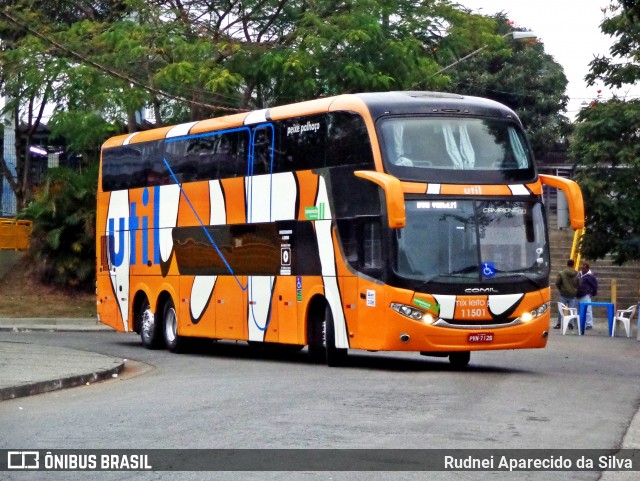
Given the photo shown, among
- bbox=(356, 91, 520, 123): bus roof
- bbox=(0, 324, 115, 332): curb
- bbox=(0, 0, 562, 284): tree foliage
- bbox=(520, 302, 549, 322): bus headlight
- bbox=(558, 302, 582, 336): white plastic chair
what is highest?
bbox=(0, 0, 562, 284): tree foliage

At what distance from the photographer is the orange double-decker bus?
17.2m

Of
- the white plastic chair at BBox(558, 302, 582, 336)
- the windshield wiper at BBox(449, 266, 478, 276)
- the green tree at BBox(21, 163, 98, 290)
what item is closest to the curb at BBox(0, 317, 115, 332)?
the green tree at BBox(21, 163, 98, 290)

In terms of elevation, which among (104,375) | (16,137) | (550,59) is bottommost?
(104,375)

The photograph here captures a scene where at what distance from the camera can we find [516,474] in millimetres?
8797

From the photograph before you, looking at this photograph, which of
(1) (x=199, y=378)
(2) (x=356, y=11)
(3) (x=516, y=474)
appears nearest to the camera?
(3) (x=516, y=474)

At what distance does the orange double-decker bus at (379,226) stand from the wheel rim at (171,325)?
1.74 metres

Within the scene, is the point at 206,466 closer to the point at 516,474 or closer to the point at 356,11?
the point at 516,474

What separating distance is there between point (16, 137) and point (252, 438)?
31097mm

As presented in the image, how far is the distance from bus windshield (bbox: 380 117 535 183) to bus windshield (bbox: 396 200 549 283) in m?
0.42

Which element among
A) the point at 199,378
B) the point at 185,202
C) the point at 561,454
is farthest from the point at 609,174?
the point at 561,454

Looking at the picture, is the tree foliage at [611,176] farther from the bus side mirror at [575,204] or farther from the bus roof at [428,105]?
the bus roof at [428,105]

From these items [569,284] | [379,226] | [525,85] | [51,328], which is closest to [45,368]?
[379,226]

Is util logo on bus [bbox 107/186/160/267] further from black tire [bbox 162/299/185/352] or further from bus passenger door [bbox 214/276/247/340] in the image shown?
bus passenger door [bbox 214/276/247/340]

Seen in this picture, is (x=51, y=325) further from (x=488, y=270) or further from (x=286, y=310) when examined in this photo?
(x=488, y=270)
